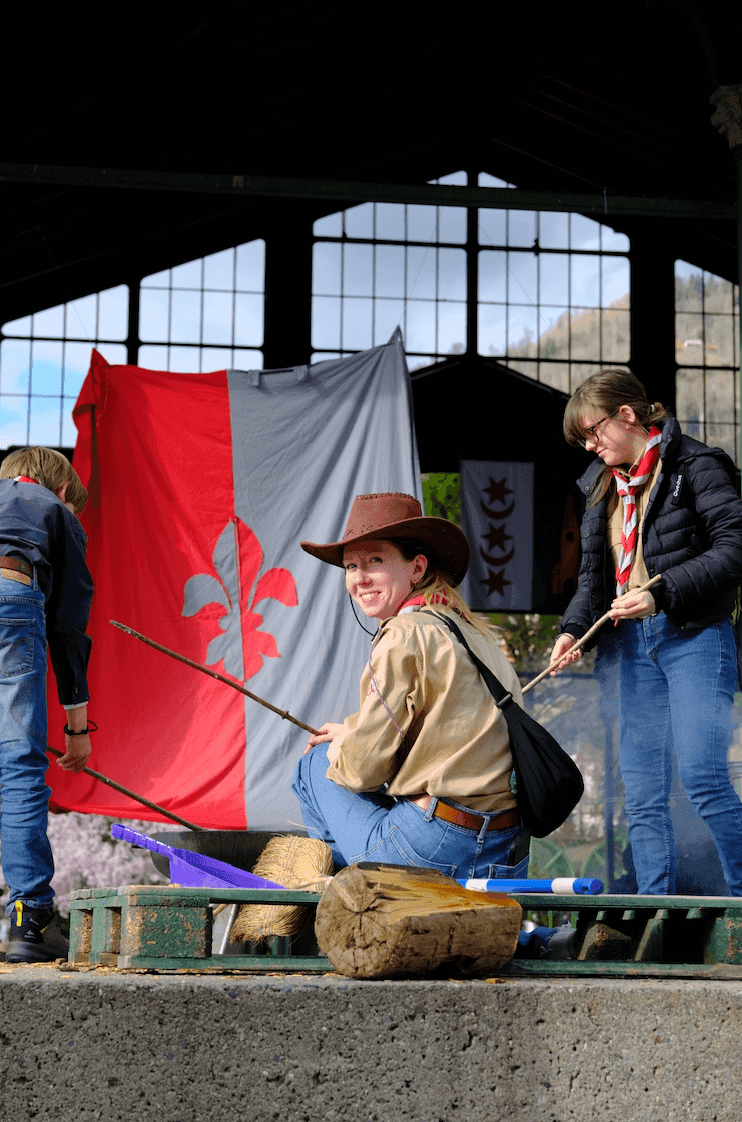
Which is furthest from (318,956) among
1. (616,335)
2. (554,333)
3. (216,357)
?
(616,335)

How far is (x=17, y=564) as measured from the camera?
9.51 ft

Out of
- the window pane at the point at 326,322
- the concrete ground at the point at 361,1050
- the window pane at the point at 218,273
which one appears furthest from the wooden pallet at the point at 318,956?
the window pane at the point at 218,273

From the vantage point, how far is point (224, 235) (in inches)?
431

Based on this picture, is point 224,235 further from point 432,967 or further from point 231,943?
point 432,967

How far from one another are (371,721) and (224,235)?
954cm

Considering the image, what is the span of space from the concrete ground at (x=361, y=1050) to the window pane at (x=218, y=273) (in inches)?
391

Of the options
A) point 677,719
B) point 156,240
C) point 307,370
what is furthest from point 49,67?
point 677,719

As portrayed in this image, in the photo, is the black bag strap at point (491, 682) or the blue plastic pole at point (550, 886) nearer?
the blue plastic pole at point (550, 886)

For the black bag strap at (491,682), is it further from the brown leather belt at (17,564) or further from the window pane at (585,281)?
the window pane at (585,281)

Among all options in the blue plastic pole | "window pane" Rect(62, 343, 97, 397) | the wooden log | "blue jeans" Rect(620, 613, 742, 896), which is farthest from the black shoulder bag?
"window pane" Rect(62, 343, 97, 397)

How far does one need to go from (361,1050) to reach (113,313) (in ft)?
32.8

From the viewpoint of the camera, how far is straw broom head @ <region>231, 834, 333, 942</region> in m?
2.21

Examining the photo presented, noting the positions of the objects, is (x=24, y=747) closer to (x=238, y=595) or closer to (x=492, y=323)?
(x=238, y=595)

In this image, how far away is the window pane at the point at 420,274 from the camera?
1126 cm
